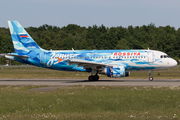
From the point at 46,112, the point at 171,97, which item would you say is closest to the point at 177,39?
the point at 171,97

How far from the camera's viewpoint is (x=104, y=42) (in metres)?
128

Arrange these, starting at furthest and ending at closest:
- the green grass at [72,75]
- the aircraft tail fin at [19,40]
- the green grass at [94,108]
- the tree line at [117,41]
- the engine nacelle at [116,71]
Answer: the tree line at [117,41] → the green grass at [72,75] → the aircraft tail fin at [19,40] → the engine nacelle at [116,71] → the green grass at [94,108]

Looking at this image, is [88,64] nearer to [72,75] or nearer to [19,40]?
[19,40]

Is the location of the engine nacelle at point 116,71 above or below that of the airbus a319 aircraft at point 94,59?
below

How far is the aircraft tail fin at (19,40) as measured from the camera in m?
43.1

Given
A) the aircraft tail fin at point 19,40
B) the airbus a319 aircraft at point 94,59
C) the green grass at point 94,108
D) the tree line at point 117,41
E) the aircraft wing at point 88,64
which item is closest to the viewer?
the green grass at point 94,108

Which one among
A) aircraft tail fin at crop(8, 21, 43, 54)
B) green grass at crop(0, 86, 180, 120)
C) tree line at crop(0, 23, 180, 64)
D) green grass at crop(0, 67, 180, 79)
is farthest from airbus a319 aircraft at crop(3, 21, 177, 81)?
tree line at crop(0, 23, 180, 64)

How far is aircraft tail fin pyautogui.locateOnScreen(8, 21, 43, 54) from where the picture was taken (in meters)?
43.1

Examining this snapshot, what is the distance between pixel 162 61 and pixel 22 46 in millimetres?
20006

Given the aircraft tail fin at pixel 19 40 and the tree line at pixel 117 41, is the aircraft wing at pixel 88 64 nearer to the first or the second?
the aircraft tail fin at pixel 19 40

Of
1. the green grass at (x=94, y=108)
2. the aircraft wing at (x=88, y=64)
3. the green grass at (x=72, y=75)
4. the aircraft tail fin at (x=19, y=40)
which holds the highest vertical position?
the aircraft tail fin at (x=19, y=40)

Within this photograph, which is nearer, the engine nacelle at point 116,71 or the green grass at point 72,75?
the engine nacelle at point 116,71

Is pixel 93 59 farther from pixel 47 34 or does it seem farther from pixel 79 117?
pixel 47 34

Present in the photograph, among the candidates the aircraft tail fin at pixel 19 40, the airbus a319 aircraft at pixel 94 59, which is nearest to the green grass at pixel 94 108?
the airbus a319 aircraft at pixel 94 59
